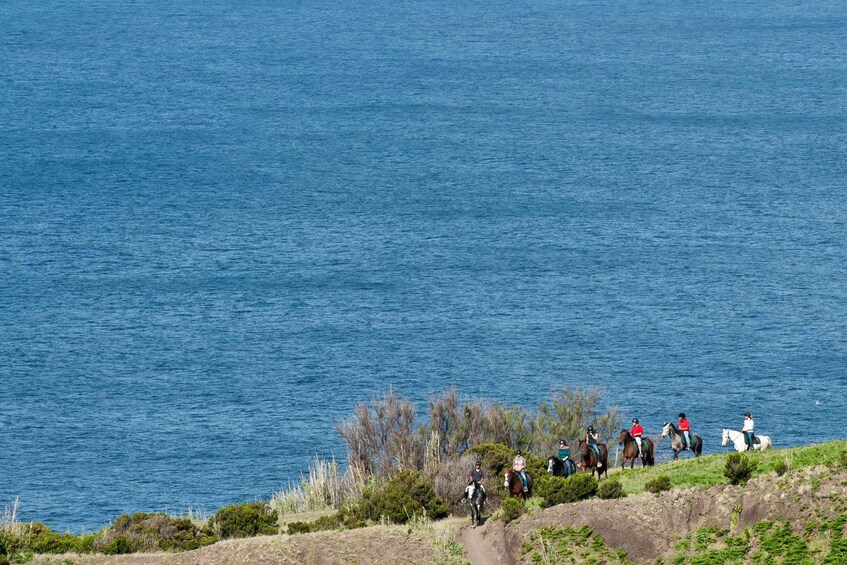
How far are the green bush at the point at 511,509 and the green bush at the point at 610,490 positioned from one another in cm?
288

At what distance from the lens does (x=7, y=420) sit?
5182 inches

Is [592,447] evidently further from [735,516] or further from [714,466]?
[735,516]

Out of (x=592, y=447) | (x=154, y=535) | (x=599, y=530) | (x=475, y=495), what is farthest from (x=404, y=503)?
(x=154, y=535)

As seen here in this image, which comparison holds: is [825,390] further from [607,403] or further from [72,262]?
[72,262]

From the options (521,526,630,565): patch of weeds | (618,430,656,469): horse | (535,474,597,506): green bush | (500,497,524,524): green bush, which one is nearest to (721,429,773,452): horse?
(618,430,656,469): horse

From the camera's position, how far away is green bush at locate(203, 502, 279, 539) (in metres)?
62.0

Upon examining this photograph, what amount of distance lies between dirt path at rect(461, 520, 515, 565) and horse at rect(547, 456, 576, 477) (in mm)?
3902

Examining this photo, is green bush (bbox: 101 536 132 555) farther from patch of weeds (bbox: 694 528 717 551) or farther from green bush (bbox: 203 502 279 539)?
patch of weeds (bbox: 694 528 717 551)

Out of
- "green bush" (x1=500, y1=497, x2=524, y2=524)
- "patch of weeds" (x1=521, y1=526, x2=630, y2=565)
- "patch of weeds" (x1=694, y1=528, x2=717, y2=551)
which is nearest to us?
"patch of weeds" (x1=694, y1=528, x2=717, y2=551)

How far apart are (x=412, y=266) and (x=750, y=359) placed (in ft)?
141

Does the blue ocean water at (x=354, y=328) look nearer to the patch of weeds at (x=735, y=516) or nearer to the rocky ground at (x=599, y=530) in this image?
the rocky ground at (x=599, y=530)

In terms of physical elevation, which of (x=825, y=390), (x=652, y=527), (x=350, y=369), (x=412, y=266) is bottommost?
(x=652, y=527)

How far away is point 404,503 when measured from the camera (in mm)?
60781

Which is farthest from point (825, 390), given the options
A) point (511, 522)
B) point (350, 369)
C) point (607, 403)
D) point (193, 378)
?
point (511, 522)
